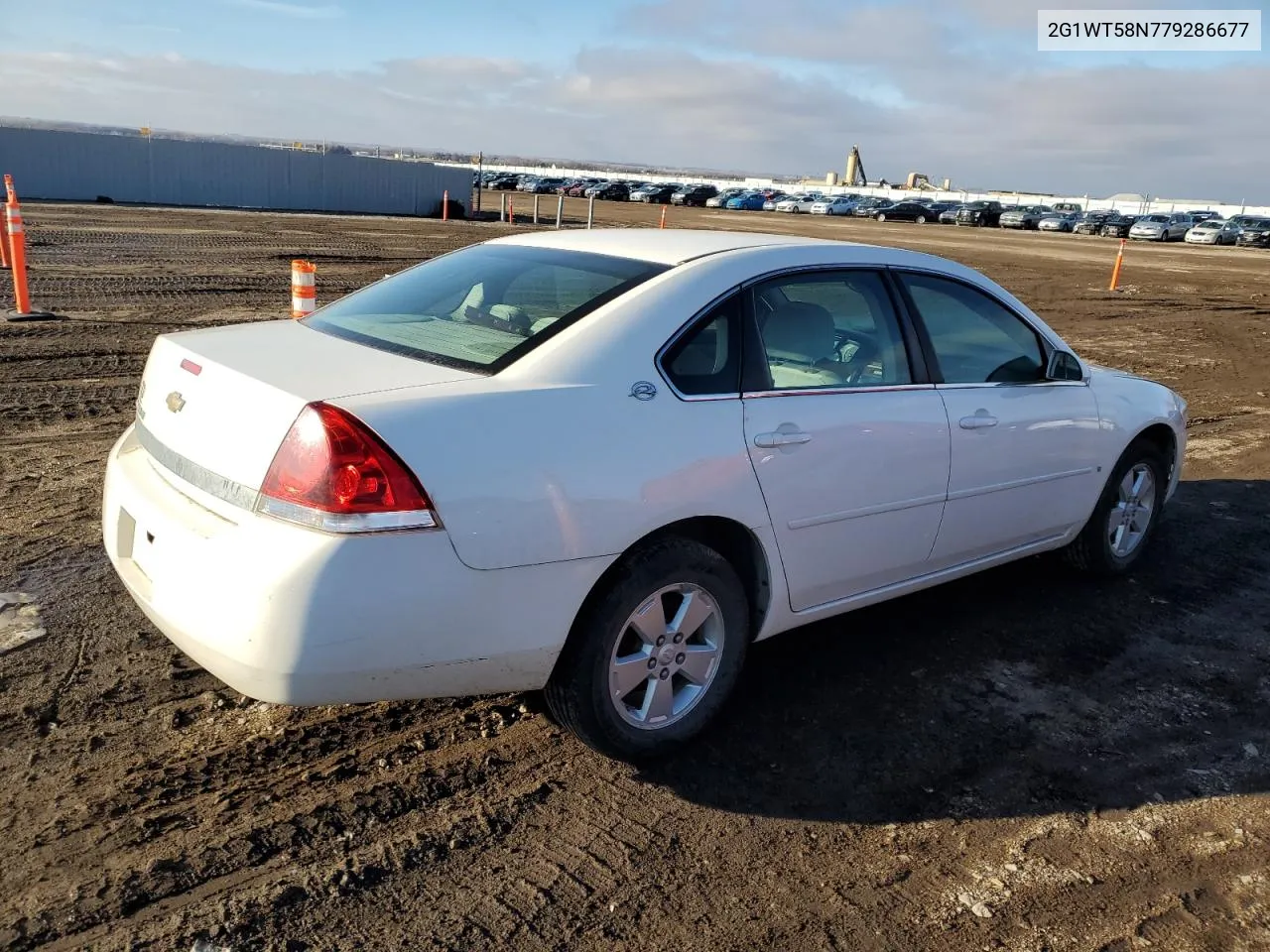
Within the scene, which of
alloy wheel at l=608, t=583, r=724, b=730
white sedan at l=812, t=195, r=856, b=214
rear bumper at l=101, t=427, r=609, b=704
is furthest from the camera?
white sedan at l=812, t=195, r=856, b=214

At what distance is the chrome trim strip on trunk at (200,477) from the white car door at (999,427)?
2616 millimetres

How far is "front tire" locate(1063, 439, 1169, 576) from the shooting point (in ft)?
16.8

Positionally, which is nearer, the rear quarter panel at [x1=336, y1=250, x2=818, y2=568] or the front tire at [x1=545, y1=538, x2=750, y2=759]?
the rear quarter panel at [x1=336, y1=250, x2=818, y2=568]

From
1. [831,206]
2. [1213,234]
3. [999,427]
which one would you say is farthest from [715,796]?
[831,206]

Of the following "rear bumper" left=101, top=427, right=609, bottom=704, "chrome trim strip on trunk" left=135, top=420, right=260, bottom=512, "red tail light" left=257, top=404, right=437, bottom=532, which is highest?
"red tail light" left=257, top=404, right=437, bottom=532

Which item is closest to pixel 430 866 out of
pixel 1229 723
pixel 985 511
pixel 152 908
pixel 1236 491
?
pixel 152 908

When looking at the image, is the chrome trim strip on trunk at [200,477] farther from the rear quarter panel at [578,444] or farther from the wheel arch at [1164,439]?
the wheel arch at [1164,439]

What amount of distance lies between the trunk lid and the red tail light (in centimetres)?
8

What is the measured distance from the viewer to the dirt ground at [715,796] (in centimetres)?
267

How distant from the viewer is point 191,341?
11.3ft

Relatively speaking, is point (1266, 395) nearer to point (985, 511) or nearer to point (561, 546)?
point (985, 511)

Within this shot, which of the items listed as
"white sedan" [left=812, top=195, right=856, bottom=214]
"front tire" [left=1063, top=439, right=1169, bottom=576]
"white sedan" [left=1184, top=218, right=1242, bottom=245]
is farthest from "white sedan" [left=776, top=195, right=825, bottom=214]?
"front tire" [left=1063, top=439, right=1169, bottom=576]

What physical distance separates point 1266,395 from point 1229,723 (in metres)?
8.05

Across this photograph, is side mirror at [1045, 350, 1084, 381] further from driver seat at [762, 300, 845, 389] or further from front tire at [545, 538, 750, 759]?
front tire at [545, 538, 750, 759]
